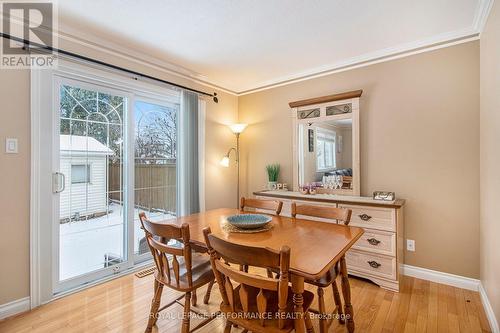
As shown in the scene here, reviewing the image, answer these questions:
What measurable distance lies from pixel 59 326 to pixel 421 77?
12.6 ft

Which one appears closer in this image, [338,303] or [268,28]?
[338,303]

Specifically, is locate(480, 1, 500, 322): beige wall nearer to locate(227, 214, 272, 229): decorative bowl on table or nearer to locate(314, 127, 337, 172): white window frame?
locate(314, 127, 337, 172): white window frame

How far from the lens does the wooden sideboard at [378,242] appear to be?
2375 mm

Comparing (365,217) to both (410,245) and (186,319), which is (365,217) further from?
(186,319)

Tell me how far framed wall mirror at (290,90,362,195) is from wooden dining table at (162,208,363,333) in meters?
1.29

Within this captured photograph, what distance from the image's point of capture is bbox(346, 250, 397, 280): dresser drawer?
7.84 ft

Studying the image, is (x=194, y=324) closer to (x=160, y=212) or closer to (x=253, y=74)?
(x=160, y=212)

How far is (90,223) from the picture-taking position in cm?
258

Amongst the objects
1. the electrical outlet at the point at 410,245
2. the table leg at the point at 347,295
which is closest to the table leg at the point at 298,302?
the table leg at the point at 347,295

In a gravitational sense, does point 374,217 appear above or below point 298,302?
above

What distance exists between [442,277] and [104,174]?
11.6 feet

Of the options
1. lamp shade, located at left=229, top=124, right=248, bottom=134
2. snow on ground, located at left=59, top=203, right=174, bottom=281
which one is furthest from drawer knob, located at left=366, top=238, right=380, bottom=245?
snow on ground, located at left=59, top=203, right=174, bottom=281

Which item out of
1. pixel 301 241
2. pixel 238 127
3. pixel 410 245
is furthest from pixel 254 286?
pixel 238 127

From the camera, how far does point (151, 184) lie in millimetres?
3068
